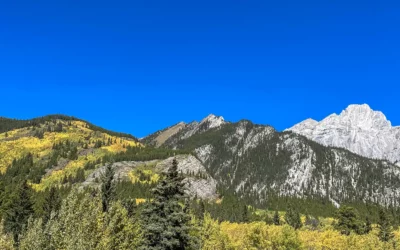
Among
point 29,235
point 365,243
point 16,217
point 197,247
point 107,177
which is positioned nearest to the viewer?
point 29,235

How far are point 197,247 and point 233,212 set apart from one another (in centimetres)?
15336

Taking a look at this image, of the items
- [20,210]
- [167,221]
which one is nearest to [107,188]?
[167,221]

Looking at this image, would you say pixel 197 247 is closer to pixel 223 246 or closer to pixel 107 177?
pixel 107 177

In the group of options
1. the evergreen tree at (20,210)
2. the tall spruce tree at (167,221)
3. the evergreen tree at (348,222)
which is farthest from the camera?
the evergreen tree at (348,222)

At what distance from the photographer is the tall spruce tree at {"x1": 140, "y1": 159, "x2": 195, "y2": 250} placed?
33.6 m

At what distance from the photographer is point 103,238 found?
855 inches

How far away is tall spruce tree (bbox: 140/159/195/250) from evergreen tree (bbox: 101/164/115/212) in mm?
11590

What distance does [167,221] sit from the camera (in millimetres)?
34531

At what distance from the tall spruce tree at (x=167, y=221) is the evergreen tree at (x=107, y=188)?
11590 millimetres

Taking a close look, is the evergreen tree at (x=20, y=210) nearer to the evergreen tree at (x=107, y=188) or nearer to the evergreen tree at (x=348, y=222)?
the evergreen tree at (x=107, y=188)

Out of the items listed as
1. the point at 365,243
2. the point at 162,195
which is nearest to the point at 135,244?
the point at 162,195

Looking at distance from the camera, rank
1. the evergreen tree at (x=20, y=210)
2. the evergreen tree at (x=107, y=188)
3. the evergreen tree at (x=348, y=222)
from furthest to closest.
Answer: the evergreen tree at (x=348, y=222) < the evergreen tree at (x=20, y=210) < the evergreen tree at (x=107, y=188)

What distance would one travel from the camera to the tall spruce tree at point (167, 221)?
33625 millimetres

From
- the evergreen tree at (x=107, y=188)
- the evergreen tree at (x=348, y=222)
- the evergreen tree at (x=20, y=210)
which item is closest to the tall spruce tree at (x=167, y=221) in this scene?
the evergreen tree at (x=107, y=188)
